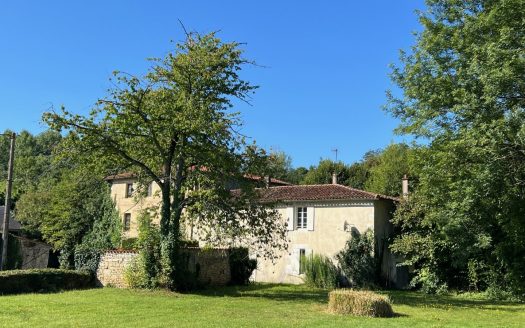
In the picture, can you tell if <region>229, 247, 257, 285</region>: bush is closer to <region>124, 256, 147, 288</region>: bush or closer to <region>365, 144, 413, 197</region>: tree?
<region>124, 256, 147, 288</region>: bush

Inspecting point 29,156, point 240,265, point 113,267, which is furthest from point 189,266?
point 29,156

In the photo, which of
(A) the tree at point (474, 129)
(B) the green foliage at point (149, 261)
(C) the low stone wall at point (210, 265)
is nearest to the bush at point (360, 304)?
(A) the tree at point (474, 129)

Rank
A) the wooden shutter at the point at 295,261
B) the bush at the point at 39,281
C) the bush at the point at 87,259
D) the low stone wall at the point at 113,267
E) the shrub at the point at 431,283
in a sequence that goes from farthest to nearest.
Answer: the wooden shutter at the point at 295,261 < the shrub at the point at 431,283 < the bush at the point at 87,259 < the low stone wall at the point at 113,267 < the bush at the point at 39,281

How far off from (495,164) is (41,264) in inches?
1112

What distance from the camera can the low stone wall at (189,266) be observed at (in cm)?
2458

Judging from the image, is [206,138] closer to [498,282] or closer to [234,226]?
[234,226]

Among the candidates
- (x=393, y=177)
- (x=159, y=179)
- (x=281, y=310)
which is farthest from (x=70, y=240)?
(x=393, y=177)

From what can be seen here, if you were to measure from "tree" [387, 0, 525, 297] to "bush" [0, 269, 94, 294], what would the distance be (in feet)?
54.1

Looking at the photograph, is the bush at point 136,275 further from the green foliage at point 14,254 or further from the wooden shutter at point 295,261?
the green foliage at point 14,254

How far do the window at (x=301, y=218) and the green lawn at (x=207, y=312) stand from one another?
10.4 m

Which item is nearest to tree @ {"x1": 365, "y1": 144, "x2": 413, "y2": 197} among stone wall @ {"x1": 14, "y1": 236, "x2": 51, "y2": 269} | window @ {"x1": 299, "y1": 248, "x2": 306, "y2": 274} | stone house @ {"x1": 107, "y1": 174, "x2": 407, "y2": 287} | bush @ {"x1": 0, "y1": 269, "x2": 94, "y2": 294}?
stone house @ {"x1": 107, "y1": 174, "x2": 407, "y2": 287}

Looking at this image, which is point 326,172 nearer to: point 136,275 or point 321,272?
point 321,272

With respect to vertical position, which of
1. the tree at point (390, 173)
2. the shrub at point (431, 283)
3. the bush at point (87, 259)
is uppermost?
the tree at point (390, 173)

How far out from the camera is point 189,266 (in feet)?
81.1
